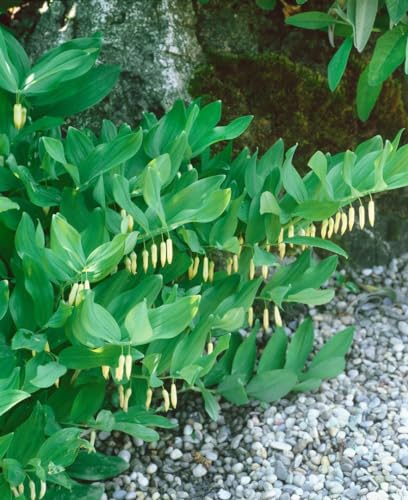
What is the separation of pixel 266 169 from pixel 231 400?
0.68m

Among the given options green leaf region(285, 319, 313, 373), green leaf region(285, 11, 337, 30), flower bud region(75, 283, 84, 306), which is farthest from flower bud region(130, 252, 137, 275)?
green leaf region(285, 11, 337, 30)

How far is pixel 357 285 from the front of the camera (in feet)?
10.2

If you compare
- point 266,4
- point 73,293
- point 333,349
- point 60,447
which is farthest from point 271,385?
point 266,4

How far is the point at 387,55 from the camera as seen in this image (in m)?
2.35

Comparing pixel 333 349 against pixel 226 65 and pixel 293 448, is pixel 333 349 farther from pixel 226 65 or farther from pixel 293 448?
pixel 226 65

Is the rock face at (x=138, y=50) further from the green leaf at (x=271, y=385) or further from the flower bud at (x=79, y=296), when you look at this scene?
the flower bud at (x=79, y=296)

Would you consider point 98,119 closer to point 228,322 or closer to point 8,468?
point 228,322

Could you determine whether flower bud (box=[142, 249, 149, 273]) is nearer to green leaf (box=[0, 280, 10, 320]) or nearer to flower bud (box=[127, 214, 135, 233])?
flower bud (box=[127, 214, 135, 233])

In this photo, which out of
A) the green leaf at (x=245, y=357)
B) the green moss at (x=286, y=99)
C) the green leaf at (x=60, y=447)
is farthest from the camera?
the green moss at (x=286, y=99)

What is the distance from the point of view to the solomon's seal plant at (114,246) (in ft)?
5.92

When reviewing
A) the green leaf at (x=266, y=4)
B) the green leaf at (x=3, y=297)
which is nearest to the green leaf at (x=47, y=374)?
the green leaf at (x=3, y=297)

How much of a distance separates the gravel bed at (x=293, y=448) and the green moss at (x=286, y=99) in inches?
29.7

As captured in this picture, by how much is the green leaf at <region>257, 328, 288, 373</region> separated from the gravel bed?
0.12 metres

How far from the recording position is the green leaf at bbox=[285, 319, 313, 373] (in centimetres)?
261
